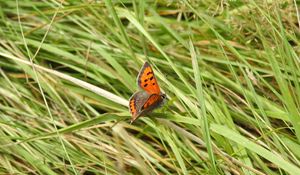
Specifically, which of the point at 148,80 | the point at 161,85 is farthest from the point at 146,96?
the point at 161,85

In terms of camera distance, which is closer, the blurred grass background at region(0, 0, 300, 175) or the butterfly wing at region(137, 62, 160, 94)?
the butterfly wing at region(137, 62, 160, 94)

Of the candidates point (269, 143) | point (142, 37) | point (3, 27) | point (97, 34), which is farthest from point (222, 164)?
point (3, 27)

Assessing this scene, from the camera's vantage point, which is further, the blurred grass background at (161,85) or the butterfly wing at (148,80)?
the blurred grass background at (161,85)

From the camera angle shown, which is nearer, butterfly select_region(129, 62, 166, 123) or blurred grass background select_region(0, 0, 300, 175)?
butterfly select_region(129, 62, 166, 123)

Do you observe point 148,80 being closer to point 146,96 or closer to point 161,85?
point 146,96
